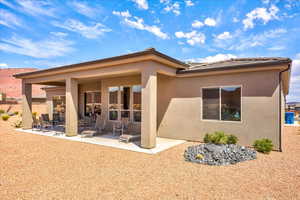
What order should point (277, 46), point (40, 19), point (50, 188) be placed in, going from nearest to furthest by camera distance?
point (50, 188) < point (40, 19) < point (277, 46)

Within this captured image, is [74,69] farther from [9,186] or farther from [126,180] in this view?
[126,180]

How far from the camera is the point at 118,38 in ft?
48.6

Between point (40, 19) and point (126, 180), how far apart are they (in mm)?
12981

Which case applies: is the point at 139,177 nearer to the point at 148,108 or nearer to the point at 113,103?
the point at 148,108

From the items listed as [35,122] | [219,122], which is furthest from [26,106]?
[219,122]

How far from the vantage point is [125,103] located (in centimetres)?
967

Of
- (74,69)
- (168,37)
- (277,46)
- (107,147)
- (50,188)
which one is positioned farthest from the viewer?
(168,37)

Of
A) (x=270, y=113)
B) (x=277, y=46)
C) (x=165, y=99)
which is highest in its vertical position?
(x=277, y=46)

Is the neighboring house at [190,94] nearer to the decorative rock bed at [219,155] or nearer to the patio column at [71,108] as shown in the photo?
the patio column at [71,108]

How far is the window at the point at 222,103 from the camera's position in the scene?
679 cm

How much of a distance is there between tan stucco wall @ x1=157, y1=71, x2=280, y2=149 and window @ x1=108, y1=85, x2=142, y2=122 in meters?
1.44

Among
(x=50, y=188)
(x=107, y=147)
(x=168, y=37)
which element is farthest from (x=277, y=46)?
(x=50, y=188)

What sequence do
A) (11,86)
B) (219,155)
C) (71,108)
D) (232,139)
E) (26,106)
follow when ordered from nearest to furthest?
(219,155)
(232,139)
(71,108)
(26,106)
(11,86)

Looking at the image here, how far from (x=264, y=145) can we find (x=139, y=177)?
4826mm
